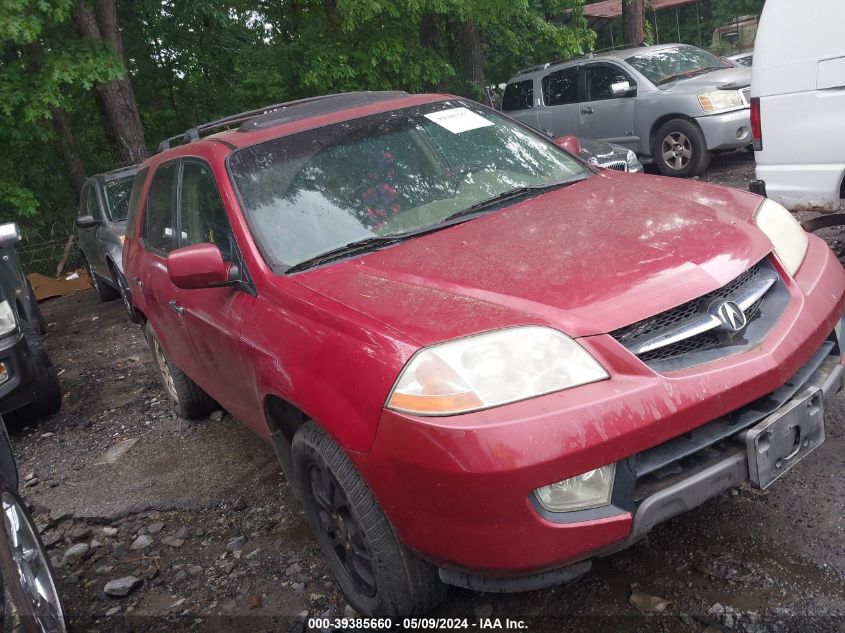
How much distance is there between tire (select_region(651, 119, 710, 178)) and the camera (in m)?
9.70

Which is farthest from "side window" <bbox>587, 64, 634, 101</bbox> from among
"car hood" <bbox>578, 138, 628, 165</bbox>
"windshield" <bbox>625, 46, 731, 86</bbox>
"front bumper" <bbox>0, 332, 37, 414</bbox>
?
"front bumper" <bbox>0, 332, 37, 414</bbox>

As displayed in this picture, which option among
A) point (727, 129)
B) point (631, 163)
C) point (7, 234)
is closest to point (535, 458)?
point (7, 234)

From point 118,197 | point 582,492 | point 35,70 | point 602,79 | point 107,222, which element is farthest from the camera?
point 35,70

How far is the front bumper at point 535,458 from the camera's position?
79.3 inches

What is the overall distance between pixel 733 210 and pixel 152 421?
4.04 metres

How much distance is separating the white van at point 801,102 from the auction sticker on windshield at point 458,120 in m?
1.64

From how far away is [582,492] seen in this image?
211 centimetres

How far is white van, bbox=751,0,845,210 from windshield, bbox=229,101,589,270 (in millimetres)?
1628

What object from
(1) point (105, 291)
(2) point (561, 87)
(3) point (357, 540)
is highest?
(2) point (561, 87)

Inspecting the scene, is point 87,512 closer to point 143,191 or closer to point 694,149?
point 143,191

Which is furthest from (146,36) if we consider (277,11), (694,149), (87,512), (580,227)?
(580,227)

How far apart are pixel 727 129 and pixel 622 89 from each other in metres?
1.49

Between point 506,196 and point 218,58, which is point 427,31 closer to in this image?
point 218,58

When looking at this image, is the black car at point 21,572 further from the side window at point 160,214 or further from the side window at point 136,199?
the side window at point 136,199
